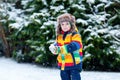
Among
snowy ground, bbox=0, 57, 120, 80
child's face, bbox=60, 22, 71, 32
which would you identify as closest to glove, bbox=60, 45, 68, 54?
child's face, bbox=60, 22, 71, 32

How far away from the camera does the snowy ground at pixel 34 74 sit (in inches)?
294

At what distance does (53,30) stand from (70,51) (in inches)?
139

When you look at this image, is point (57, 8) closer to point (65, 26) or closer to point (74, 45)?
point (65, 26)

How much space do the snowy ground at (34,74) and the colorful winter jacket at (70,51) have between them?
2.19 metres

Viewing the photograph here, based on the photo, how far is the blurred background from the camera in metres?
8.21

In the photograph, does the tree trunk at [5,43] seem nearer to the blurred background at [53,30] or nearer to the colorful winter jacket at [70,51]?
the blurred background at [53,30]

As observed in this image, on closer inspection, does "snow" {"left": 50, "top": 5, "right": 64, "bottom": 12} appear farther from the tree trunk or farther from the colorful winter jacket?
the colorful winter jacket

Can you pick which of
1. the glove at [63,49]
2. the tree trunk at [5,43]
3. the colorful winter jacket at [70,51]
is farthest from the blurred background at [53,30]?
the glove at [63,49]

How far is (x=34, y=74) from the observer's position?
7.87 m

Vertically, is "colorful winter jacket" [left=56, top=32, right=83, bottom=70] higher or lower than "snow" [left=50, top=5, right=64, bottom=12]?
higher

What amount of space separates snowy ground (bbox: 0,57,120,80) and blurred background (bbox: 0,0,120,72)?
34 centimetres

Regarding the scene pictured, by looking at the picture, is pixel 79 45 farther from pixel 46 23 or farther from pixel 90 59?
pixel 46 23

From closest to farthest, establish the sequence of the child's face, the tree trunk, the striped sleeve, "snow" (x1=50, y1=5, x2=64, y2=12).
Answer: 1. the striped sleeve
2. the child's face
3. "snow" (x1=50, y1=5, x2=64, y2=12)
4. the tree trunk

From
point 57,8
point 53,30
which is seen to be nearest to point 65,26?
point 53,30
